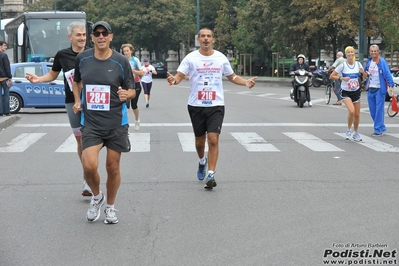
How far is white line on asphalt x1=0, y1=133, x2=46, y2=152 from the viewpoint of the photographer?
12672 mm

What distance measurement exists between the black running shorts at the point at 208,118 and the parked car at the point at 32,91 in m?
12.1

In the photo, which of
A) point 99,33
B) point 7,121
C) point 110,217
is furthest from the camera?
point 7,121

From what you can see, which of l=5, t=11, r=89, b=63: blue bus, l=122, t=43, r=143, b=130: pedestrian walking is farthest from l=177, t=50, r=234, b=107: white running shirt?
l=5, t=11, r=89, b=63: blue bus

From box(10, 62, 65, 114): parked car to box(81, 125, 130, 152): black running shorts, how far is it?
13.8 meters

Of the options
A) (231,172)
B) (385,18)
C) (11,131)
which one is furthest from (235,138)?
(385,18)

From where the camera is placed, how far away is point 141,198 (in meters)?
8.15

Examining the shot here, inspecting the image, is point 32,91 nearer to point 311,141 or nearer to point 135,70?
point 135,70

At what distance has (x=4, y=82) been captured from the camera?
708 inches

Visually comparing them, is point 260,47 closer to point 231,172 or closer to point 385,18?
point 385,18

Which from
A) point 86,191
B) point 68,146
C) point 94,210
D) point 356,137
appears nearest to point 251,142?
point 356,137

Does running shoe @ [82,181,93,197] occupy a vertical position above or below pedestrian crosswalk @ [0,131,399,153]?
above

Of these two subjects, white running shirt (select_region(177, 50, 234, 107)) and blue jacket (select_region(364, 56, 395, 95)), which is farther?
blue jacket (select_region(364, 56, 395, 95))

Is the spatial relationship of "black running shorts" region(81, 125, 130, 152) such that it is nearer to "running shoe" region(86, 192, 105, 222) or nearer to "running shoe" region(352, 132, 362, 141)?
"running shoe" region(86, 192, 105, 222)

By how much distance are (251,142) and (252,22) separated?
3479cm
